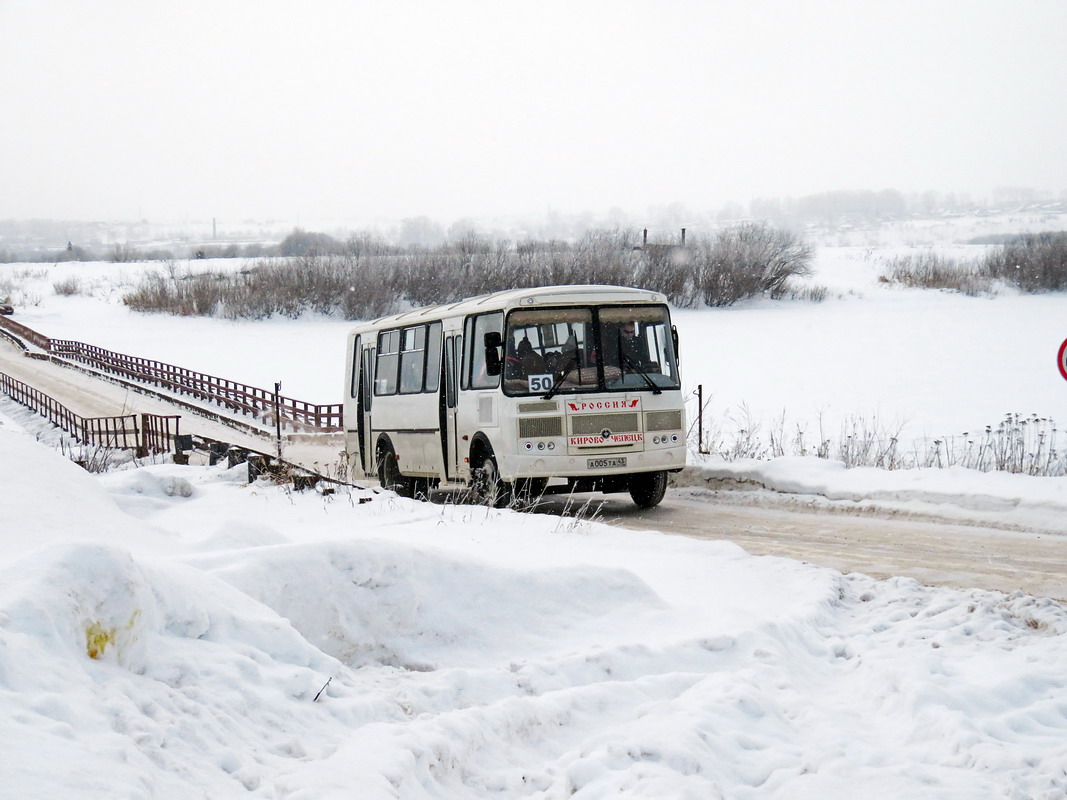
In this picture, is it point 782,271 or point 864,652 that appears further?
point 782,271

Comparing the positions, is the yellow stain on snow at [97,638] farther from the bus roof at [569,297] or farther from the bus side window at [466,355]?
the bus side window at [466,355]

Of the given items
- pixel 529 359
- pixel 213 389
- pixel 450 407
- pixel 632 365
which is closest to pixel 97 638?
pixel 529 359

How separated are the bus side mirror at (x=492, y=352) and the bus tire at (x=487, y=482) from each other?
1.14 meters

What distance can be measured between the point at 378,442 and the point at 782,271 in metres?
61.3

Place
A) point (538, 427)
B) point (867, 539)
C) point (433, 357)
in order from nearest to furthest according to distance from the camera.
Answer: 1. point (867, 539)
2. point (538, 427)
3. point (433, 357)

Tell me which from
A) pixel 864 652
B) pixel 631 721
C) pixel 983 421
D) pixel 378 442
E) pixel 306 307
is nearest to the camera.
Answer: pixel 631 721

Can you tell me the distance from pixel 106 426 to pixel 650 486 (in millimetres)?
17104

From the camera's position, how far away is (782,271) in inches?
2926

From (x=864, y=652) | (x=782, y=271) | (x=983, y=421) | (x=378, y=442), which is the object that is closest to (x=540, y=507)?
(x=378, y=442)

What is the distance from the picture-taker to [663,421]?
42.8ft

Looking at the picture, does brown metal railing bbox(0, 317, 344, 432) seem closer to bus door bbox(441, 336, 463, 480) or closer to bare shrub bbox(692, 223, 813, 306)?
bus door bbox(441, 336, 463, 480)

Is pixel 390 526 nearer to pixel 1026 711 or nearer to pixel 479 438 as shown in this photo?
pixel 479 438

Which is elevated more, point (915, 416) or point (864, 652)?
point (864, 652)

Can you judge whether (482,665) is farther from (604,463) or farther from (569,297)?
(569,297)
